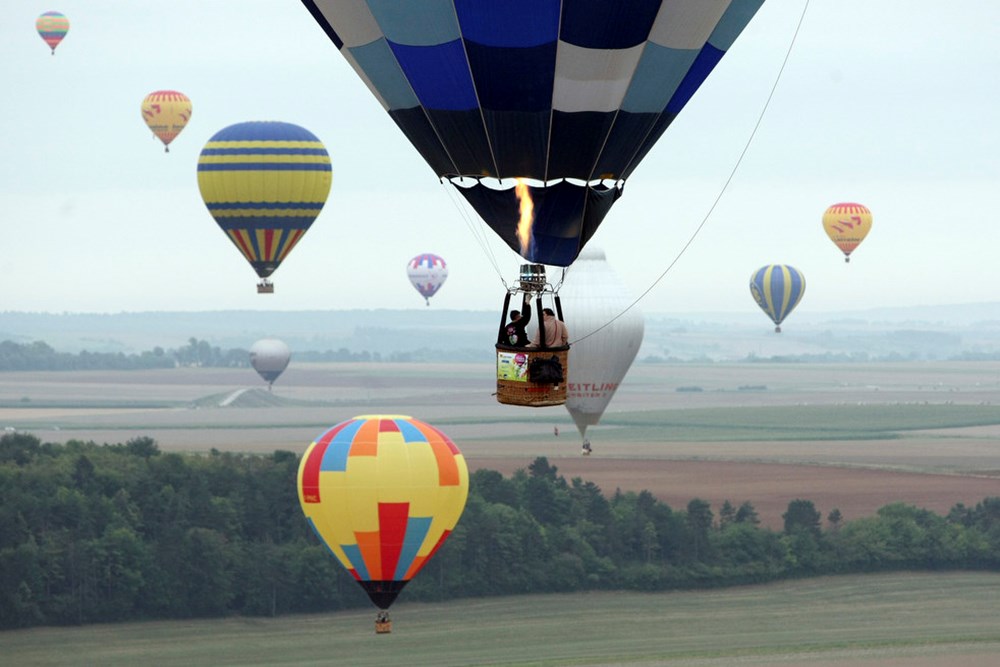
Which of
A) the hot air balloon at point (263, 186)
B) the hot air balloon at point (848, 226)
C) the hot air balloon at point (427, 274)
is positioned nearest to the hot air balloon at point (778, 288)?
the hot air balloon at point (848, 226)

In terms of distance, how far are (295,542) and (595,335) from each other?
27.6m

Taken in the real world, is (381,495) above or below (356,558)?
above

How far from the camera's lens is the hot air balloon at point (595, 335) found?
5134cm

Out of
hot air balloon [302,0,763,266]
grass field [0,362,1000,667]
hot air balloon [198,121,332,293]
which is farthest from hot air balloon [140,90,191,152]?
hot air balloon [302,0,763,266]

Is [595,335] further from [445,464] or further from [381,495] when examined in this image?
[381,495]

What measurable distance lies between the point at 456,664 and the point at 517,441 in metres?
81.1

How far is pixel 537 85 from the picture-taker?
28516 mm

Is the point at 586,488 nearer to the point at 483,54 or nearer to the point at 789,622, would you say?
the point at 789,622

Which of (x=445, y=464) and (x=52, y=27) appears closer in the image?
(x=445, y=464)

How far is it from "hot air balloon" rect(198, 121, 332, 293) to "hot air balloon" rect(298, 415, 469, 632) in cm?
1386

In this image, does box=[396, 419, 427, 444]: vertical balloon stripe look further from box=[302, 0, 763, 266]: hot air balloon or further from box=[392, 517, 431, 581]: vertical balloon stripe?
box=[302, 0, 763, 266]: hot air balloon

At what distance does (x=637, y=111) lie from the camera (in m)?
29.6

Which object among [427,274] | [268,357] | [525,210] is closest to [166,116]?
[427,274]

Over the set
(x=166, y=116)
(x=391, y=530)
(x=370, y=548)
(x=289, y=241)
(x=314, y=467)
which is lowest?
(x=370, y=548)
